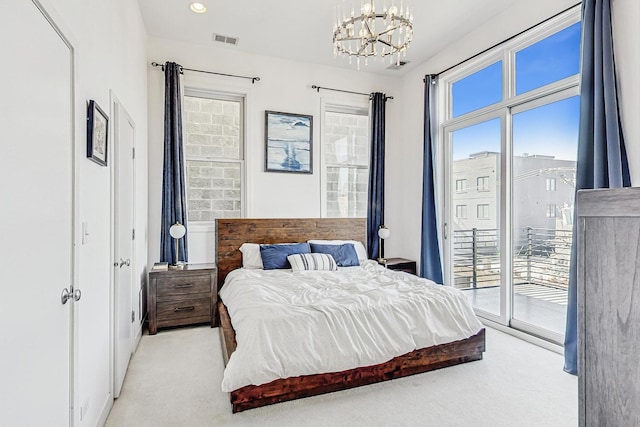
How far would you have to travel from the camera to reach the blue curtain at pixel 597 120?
102 inches

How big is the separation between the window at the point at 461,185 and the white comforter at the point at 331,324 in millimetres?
1684

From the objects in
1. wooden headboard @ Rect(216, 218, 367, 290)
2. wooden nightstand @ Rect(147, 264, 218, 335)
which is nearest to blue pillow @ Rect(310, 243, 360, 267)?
wooden headboard @ Rect(216, 218, 367, 290)

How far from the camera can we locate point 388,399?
2.41 meters

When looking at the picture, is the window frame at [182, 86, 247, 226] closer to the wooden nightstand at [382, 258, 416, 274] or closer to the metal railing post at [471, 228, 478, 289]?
the wooden nightstand at [382, 258, 416, 274]

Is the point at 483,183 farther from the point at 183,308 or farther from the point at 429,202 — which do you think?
the point at 183,308

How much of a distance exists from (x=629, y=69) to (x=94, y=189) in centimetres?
382

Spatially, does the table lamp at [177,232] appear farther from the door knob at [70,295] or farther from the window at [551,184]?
the window at [551,184]

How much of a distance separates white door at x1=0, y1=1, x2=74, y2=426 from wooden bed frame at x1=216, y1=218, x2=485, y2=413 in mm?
1129

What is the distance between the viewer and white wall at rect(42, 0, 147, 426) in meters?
1.71

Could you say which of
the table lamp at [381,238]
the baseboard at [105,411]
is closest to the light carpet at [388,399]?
the baseboard at [105,411]

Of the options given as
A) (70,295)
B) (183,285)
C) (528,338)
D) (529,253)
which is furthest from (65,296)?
(529,253)

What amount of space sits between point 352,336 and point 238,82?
3.59 m

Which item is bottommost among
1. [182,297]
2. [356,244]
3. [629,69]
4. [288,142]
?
[182,297]

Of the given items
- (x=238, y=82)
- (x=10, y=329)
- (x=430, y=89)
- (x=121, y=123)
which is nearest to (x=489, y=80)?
(x=430, y=89)
